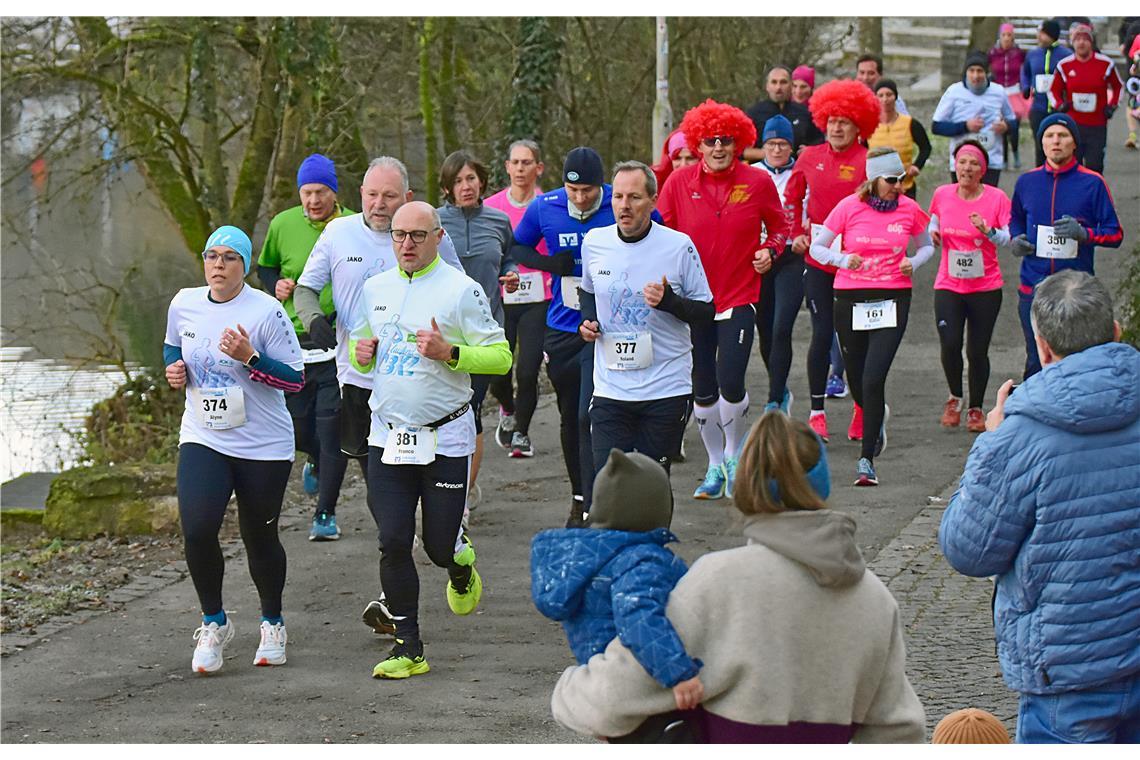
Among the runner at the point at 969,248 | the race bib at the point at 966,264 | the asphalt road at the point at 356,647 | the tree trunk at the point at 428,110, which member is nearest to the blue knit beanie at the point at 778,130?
the runner at the point at 969,248

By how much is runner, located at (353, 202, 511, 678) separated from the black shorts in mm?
833

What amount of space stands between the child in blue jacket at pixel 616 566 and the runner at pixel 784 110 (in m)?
9.63

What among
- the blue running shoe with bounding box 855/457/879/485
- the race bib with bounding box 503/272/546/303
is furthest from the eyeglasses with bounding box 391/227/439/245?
the blue running shoe with bounding box 855/457/879/485

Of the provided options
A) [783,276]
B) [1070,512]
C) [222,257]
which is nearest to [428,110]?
[783,276]

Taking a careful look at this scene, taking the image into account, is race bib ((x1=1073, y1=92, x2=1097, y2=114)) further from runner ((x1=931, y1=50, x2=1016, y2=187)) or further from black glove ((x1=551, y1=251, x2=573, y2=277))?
black glove ((x1=551, y1=251, x2=573, y2=277))

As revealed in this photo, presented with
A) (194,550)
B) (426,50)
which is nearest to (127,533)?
(194,550)

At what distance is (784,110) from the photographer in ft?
44.2

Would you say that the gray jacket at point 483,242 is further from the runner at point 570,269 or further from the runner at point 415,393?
the runner at point 415,393

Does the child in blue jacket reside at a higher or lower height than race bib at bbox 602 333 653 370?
higher

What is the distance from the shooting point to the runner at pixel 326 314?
8797 millimetres

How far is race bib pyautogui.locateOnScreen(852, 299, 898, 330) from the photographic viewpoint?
995cm

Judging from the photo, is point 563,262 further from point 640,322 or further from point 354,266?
point 354,266

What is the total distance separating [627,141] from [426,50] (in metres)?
3.60

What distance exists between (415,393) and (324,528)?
282 cm
